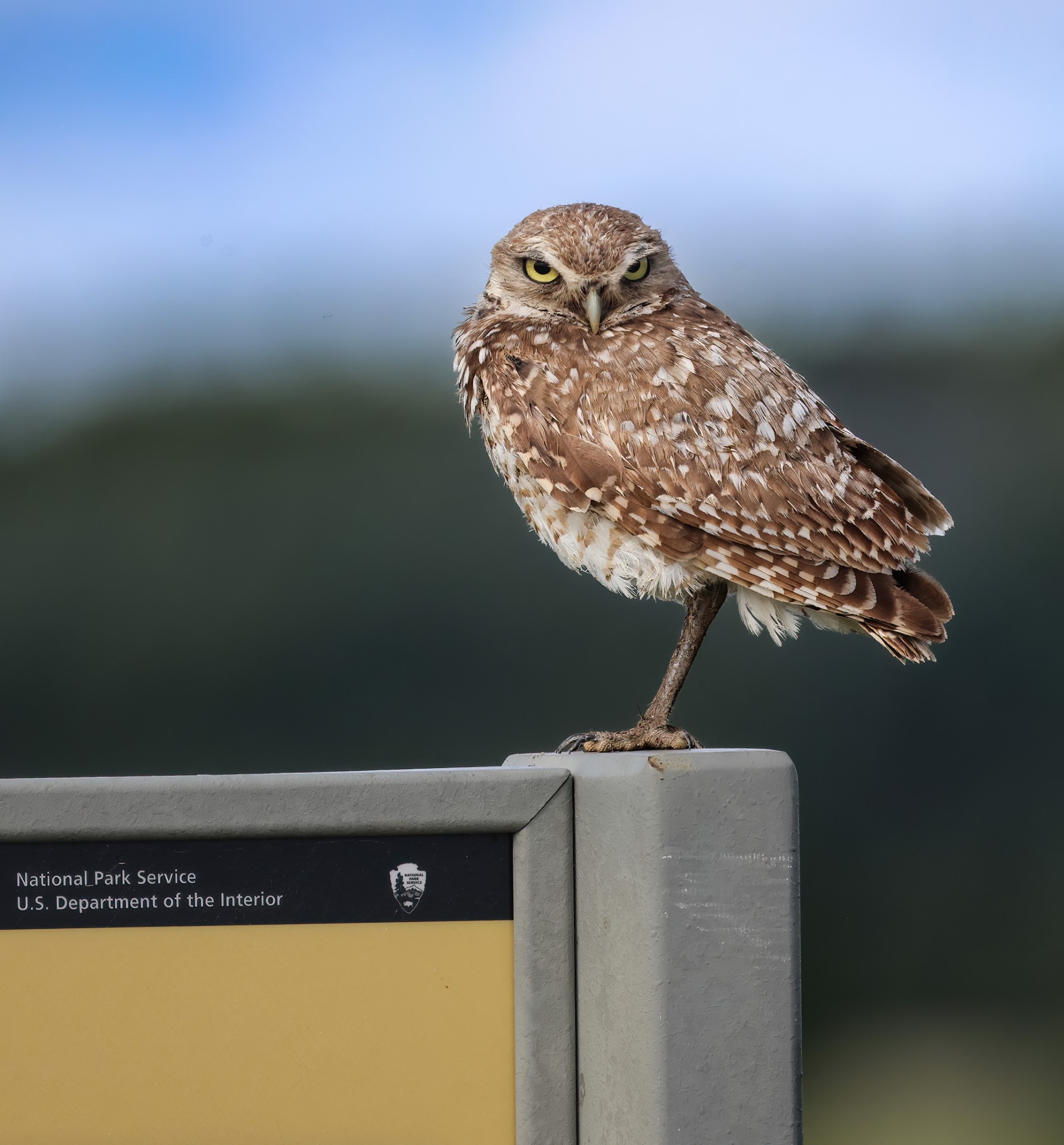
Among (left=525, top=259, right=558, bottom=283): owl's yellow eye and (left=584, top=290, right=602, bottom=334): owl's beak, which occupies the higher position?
(left=525, top=259, right=558, bottom=283): owl's yellow eye

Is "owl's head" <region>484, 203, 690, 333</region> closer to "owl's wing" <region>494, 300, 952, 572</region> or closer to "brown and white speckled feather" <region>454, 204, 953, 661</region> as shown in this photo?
"brown and white speckled feather" <region>454, 204, 953, 661</region>

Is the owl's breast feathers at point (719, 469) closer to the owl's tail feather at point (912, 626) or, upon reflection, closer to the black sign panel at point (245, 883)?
the owl's tail feather at point (912, 626)

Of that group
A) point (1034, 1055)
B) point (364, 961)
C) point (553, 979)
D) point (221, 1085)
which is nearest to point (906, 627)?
point (553, 979)

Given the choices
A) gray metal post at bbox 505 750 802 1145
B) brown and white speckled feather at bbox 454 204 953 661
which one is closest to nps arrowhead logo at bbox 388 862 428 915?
gray metal post at bbox 505 750 802 1145

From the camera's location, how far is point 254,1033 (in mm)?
2195

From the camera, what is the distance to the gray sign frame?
7.12ft

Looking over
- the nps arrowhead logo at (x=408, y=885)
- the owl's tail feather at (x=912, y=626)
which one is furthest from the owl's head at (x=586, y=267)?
the nps arrowhead logo at (x=408, y=885)

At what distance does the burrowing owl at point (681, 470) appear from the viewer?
285 cm

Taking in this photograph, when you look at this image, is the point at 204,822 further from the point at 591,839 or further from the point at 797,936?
the point at 797,936

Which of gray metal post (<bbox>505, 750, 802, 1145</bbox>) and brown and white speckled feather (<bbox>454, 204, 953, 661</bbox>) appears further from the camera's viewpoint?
brown and white speckled feather (<bbox>454, 204, 953, 661</bbox>)

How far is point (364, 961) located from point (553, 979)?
0.31 meters

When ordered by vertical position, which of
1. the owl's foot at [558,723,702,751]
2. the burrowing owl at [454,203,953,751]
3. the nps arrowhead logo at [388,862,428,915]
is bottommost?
the nps arrowhead logo at [388,862,428,915]

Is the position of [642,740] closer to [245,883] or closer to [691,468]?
[691,468]

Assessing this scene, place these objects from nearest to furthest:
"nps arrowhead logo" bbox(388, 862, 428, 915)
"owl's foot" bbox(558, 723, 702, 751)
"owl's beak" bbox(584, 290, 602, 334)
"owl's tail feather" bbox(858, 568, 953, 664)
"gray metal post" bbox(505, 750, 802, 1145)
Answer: "gray metal post" bbox(505, 750, 802, 1145) → "nps arrowhead logo" bbox(388, 862, 428, 915) → "owl's foot" bbox(558, 723, 702, 751) → "owl's tail feather" bbox(858, 568, 953, 664) → "owl's beak" bbox(584, 290, 602, 334)
